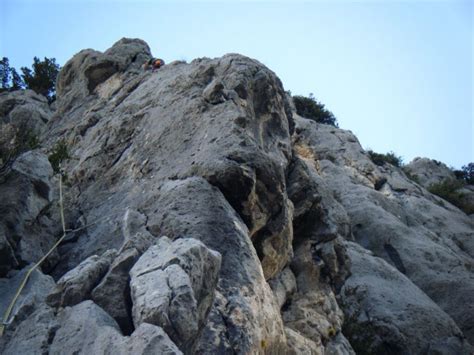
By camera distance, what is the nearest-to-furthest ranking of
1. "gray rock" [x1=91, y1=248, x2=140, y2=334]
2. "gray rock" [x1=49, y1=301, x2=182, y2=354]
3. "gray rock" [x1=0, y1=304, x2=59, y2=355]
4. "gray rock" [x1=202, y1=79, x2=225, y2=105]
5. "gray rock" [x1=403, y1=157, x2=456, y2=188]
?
"gray rock" [x1=49, y1=301, x2=182, y2=354], "gray rock" [x1=0, y1=304, x2=59, y2=355], "gray rock" [x1=91, y1=248, x2=140, y2=334], "gray rock" [x1=202, y1=79, x2=225, y2=105], "gray rock" [x1=403, y1=157, x2=456, y2=188]

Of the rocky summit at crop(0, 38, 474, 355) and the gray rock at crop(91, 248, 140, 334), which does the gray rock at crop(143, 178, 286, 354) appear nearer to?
the rocky summit at crop(0, 38, 474, 355)

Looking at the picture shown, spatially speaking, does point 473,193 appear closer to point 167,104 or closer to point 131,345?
point 167,104

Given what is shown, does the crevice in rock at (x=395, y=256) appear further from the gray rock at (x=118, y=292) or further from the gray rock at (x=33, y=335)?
the gray rock at (x=33, y=335)

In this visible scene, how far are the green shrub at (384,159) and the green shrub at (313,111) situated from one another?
4.44 metres

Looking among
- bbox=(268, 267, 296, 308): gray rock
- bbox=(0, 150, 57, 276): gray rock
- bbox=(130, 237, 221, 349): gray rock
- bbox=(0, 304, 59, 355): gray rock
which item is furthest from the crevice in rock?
bbox=(0, 304, 59, 355): gray rock

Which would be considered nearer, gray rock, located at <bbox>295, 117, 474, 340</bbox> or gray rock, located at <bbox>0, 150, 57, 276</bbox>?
gray rock, located at <bbox>0, 150, 57, 276</bbox>

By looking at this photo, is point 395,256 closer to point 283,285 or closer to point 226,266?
point 283,285

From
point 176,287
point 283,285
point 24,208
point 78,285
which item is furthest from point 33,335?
point 283,285

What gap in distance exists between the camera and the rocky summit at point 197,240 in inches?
246

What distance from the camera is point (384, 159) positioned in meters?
32.9

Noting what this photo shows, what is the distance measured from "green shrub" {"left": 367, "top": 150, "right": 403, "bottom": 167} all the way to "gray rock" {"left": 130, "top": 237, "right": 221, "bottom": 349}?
25.7 meters

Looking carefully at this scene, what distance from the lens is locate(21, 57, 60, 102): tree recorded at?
31.0m

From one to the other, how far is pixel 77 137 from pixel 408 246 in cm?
1190

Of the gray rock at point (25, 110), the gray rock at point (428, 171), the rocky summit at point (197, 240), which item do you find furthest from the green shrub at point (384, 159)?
the gray rock at point (25, 110)
